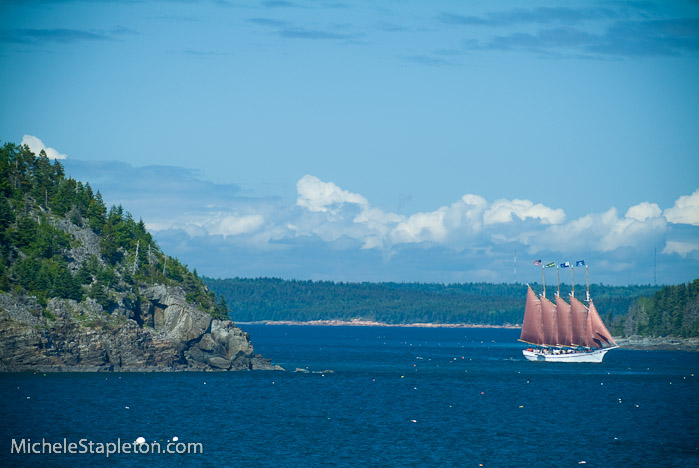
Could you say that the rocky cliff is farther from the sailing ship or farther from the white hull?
the white hull

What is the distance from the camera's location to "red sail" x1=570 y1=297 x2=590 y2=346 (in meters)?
178

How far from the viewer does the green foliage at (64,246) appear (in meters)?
124

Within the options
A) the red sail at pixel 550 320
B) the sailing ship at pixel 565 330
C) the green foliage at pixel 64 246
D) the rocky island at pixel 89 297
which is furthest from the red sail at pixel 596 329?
the green foliage at pixel 64 246

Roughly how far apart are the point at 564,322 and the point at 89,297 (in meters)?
96.5

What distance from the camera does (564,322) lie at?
593 ft

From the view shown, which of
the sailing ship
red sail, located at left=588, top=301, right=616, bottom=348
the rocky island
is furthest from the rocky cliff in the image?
red sail, located at left=588, top=301, right=616, bottom=348

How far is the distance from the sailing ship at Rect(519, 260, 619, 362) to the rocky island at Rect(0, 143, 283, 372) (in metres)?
63.6

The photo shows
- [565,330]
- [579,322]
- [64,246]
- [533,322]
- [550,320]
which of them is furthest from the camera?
[533,322]

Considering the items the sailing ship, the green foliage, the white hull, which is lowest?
the white hull

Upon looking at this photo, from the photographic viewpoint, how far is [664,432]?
8675cm

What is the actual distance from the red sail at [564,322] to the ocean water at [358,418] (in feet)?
110

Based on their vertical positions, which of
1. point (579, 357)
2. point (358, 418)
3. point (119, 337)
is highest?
point (119, 337)

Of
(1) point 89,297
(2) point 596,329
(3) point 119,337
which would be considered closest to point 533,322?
(2) point 596,329

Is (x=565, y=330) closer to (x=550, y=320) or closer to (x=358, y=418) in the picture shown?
(x=550, y=320)
